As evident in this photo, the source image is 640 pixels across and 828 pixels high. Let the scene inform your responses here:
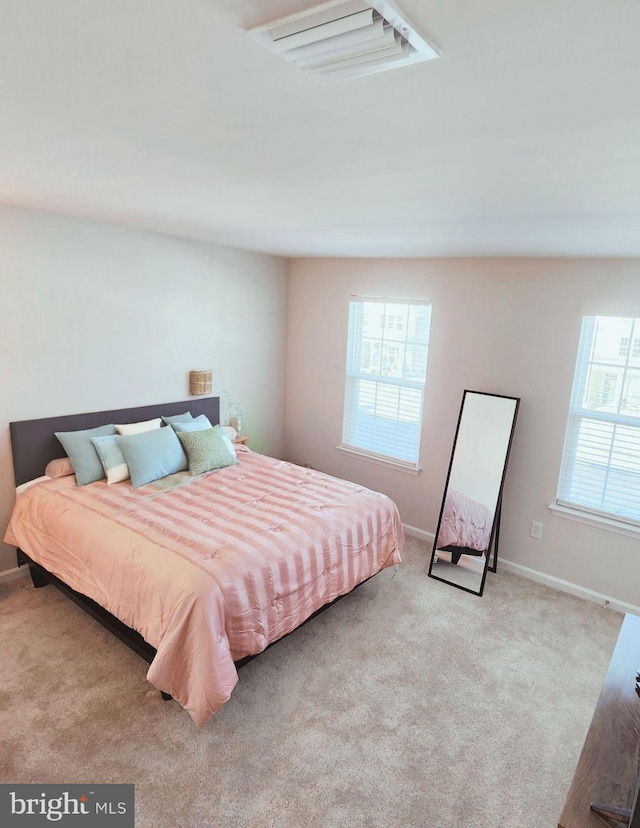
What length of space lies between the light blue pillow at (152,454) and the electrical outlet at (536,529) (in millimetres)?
2686

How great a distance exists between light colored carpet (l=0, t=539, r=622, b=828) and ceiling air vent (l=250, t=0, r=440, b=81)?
2457 millimetres

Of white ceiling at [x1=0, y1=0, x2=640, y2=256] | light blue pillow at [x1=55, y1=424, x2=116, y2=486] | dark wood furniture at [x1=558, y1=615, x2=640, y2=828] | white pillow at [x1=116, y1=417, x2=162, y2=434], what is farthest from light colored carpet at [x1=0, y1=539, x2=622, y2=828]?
white ceiling at [x1=0, y1=0, x2=640, y2=256]

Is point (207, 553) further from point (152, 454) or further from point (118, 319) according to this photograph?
point (118, 319)

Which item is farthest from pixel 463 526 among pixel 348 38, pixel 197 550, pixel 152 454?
pixel 348 38

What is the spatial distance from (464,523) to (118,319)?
3097 mm

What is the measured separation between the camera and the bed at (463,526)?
12.2 feet

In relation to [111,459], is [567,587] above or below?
below

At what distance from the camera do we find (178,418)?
158 inches

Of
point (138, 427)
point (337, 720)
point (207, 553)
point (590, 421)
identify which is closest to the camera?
point (337, 720)

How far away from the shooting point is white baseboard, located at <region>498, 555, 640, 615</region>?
11.1 feet

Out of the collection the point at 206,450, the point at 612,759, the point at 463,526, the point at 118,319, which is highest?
the point at 118,319

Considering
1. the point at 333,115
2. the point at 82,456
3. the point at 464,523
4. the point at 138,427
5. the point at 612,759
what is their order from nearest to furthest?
the point at 333,115, the point at 612,759, the point at 82,456, the point at 138,427, the point at 464,523

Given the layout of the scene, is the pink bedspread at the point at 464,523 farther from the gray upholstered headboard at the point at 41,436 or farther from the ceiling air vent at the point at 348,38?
the ceiling air vent at the point at 348,38

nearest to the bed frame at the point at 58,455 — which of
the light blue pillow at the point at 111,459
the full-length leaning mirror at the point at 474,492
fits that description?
the light blue pillow at the point at 111,459
